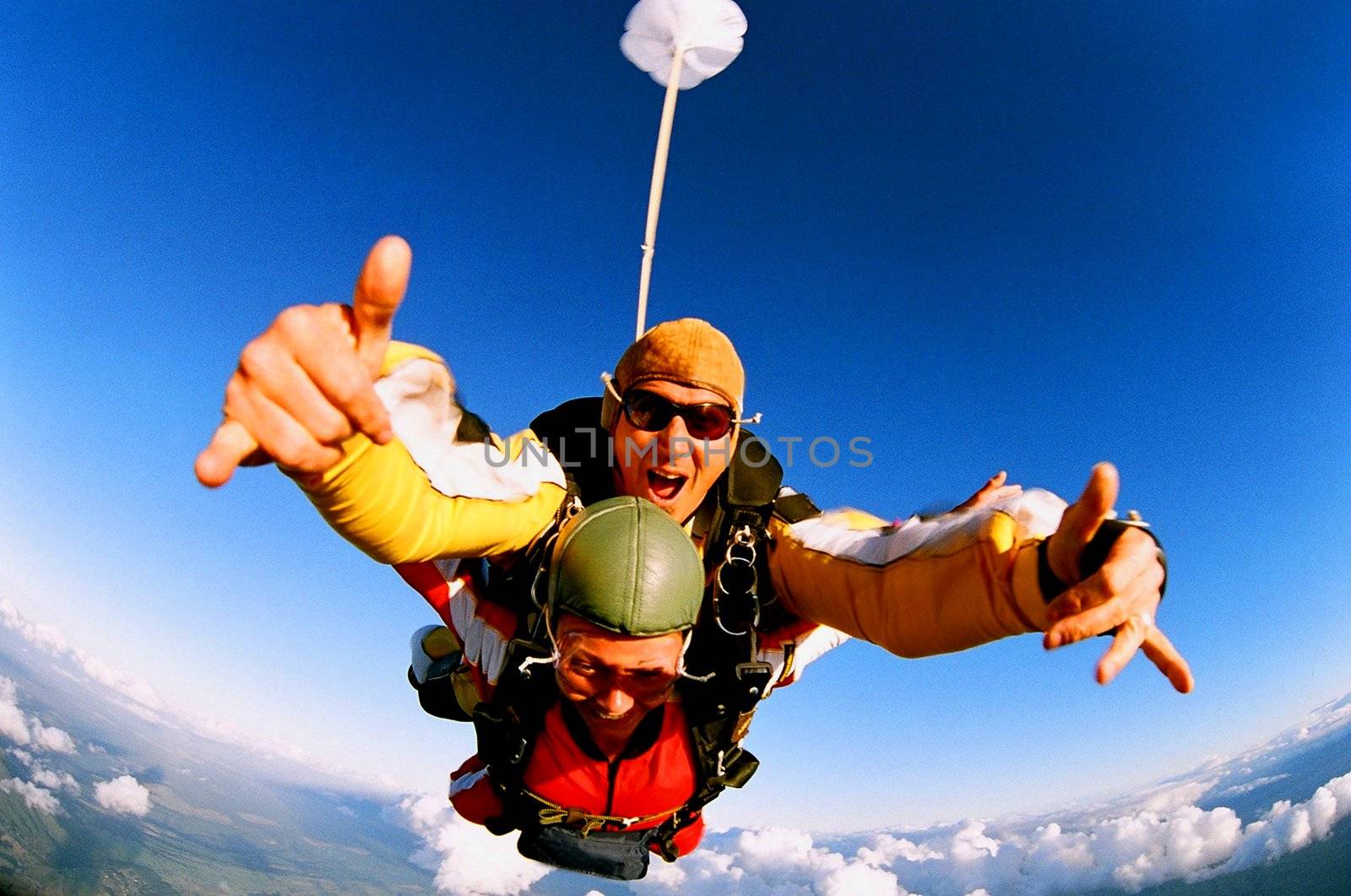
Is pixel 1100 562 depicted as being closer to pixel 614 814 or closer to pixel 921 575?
pixel 921 575

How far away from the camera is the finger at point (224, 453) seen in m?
0.89

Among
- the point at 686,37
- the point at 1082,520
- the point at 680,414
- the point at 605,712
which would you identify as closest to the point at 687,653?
the point at 605,712

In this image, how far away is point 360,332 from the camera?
987mm

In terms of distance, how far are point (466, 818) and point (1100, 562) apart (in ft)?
9.32

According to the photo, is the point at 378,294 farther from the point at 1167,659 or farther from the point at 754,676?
the point at 754,676

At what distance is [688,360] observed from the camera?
2230mm

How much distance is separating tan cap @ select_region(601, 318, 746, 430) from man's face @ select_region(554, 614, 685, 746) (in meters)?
0.83

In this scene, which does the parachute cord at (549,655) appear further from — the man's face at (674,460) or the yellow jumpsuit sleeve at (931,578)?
the yellow jumpsuit sleeve at (931,578)

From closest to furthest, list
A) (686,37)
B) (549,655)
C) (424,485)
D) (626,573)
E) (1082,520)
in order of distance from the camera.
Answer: (1082,520), (424,485), (626,573), (549,655), (686,37)

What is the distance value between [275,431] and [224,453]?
67 millimetres

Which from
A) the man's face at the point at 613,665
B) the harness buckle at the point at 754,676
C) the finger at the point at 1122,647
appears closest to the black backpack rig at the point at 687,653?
the harness buckle at the point at 754,676

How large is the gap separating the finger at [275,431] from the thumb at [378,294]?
0.13 metres

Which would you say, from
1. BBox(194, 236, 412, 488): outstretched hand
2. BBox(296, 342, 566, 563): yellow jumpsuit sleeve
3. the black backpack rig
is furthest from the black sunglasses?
BBox(194, 236, 412, 488): outstretched hand

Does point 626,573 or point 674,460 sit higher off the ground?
point 674,460
